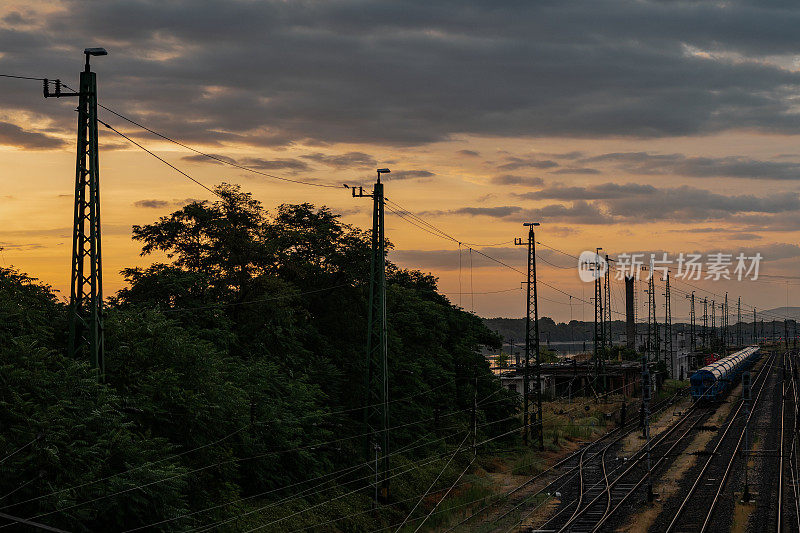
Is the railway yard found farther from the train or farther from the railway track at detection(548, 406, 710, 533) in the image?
the train

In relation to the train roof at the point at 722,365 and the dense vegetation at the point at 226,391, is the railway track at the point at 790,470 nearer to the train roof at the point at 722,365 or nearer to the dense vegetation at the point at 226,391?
the train roof at the point at 722,365

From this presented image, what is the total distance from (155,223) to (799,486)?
3796cm

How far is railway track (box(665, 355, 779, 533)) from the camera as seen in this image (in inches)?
1423

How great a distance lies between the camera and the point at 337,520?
34.0 m

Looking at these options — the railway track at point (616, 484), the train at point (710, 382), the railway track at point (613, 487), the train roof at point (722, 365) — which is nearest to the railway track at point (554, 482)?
the railway track at point (613, 487)

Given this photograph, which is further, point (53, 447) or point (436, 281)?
point (436, 281)

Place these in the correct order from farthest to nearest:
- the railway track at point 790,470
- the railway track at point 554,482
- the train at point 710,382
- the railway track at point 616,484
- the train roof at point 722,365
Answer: the train roof at point 722,365 → the train at point 710,382 → the railway track at point 554,482 → the railway track at point 616,484 → the railway track at point 790,470

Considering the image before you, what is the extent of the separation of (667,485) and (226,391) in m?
26.5

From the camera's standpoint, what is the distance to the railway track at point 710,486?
36156 millimetres

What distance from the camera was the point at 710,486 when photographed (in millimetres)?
44250

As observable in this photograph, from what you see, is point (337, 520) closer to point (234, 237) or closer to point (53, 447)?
point (53, 447)

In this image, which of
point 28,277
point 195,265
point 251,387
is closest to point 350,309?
point 195,265

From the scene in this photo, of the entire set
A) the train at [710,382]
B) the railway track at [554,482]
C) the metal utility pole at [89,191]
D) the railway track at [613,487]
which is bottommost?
the railway track at [554,482]

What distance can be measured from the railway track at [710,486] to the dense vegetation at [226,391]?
13.2 meters
